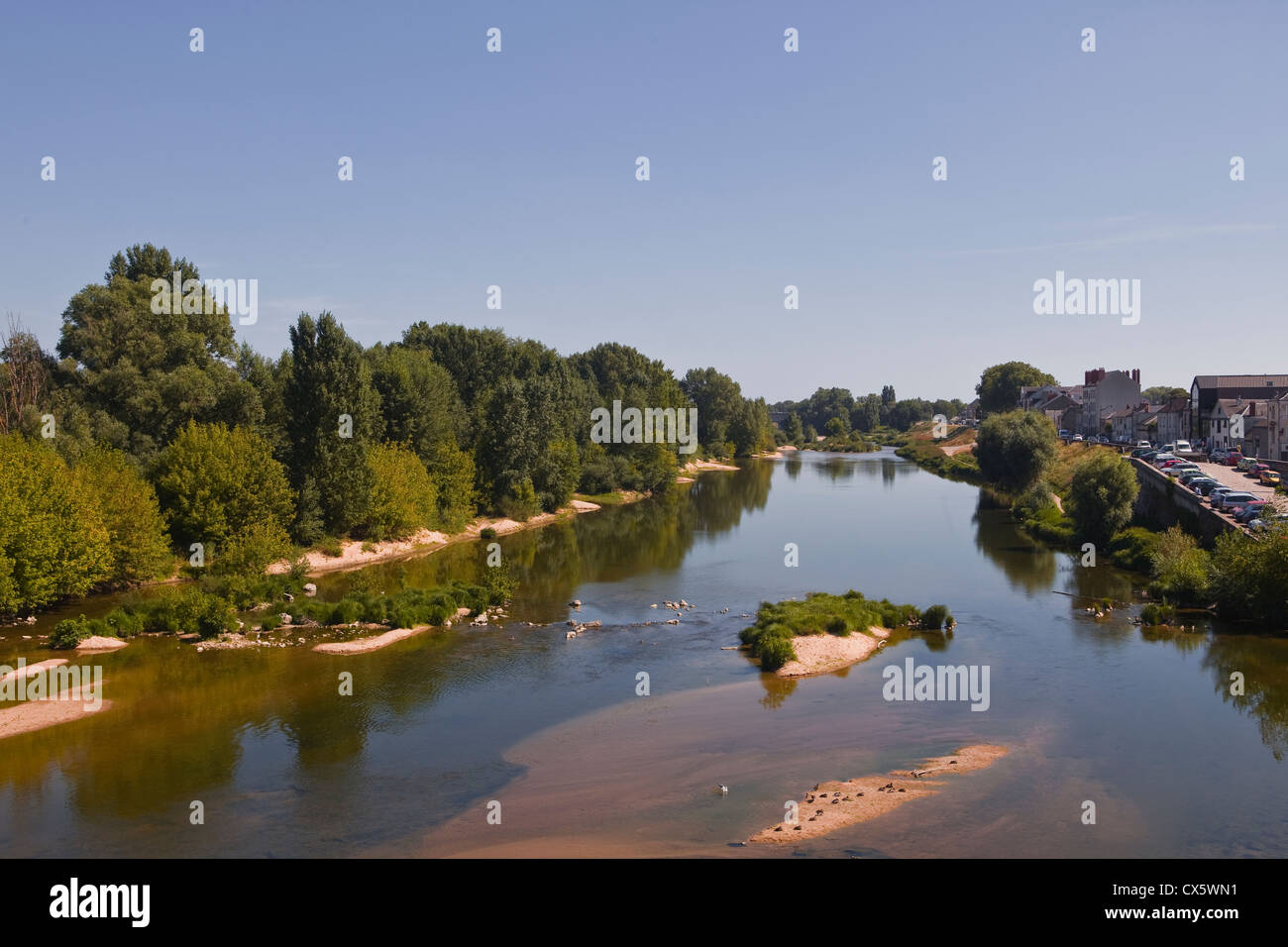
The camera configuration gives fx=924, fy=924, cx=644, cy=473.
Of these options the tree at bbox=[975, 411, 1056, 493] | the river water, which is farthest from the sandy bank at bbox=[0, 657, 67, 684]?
the tree at bbox=[975, 411, 1056, 493]

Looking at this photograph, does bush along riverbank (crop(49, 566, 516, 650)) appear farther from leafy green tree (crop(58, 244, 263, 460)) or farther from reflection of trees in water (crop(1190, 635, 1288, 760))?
reflection of trees in water (crop(1190, 635, 1288, 760))

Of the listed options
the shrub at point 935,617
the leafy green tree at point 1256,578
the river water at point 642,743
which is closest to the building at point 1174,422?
the river water at point 642,743

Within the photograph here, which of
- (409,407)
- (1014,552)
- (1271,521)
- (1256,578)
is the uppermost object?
(409,407)

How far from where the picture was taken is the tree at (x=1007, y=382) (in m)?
169

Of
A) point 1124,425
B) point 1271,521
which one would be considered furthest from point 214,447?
point 1124,425

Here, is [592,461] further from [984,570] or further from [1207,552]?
[1207,552]

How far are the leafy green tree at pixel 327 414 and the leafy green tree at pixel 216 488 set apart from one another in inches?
195

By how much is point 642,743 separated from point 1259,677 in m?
22.6

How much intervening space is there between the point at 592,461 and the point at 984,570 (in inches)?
1870

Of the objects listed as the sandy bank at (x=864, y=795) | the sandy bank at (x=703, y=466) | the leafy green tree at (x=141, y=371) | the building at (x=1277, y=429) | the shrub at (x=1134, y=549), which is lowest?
the sandy bank at (x=864, y=795)

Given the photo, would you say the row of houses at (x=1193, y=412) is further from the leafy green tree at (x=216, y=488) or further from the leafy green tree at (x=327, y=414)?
the leafy green tree at (x=216, y=488)

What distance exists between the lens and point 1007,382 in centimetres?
17125

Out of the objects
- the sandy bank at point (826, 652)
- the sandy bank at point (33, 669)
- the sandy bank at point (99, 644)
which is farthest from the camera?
the sandy bank at point (99, 644)

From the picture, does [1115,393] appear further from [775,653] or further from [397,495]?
[775,653]
